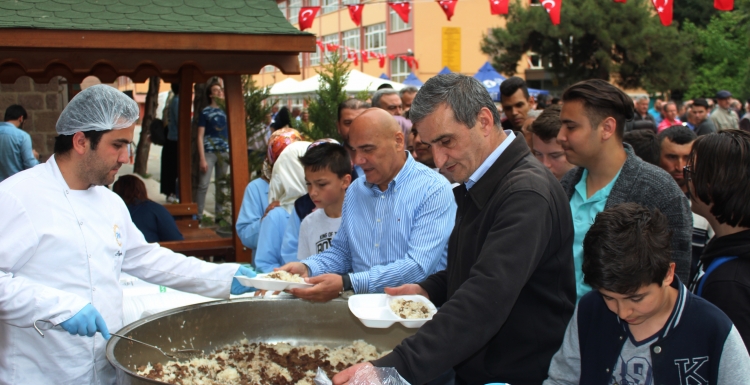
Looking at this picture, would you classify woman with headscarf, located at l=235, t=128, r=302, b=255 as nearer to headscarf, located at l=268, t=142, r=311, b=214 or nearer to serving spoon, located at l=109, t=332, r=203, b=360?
headscarf, located at l=268, t=142, r=311, b=214

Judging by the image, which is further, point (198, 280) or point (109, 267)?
point (198, 280)

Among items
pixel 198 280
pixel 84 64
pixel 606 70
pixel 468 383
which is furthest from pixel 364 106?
pixel 606 70

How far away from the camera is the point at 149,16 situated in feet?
17.0

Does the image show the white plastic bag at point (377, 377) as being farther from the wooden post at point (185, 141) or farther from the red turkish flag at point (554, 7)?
the red turkish flag at point (554, 7)

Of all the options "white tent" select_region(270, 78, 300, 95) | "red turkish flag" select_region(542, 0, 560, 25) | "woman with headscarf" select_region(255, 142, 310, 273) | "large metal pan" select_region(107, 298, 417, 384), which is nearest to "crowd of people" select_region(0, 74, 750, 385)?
"large metal pan" select_region(107, 298, 417, 384)

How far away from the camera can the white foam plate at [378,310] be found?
2.27 metres

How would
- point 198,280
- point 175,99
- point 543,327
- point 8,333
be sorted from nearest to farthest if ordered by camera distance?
point 543,327
point 8,333
point 198,280
point 175,99

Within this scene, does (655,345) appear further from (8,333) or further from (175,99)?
(175,99)

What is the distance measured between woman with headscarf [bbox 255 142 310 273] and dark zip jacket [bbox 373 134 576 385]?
6.52 feet

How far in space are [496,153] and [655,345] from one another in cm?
71

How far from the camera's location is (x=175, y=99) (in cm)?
995

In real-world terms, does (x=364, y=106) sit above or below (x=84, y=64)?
below

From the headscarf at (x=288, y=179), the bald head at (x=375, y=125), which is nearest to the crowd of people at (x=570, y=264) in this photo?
the bald head at (x=375, y=125)

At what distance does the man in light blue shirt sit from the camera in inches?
285
